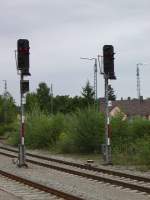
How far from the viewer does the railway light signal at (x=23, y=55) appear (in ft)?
84.7

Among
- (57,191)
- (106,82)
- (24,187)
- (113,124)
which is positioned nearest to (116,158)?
(106,82)

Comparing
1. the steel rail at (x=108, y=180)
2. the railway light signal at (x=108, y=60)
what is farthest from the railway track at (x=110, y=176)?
the railway light signal at (x=108, y=60)

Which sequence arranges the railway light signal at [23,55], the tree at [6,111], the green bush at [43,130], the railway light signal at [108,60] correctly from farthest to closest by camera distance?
the tree at [6,111], the green bush at [43,130], the railway light signal at [108,60], the railway light signal at [23,55]

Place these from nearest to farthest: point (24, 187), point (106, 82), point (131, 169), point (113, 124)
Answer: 1. point (24, 187)
2. point (131, 169)
3. point (106, 82)
4. point (113, 124)

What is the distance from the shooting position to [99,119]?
3650 cm

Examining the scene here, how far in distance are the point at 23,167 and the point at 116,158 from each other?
17.2 feet

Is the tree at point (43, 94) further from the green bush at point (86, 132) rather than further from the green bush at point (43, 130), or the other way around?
Answer: the green bush at point (86, 132)

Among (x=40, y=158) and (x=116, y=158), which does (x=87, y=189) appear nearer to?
(x=116, y=158)

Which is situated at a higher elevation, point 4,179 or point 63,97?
point 63,97

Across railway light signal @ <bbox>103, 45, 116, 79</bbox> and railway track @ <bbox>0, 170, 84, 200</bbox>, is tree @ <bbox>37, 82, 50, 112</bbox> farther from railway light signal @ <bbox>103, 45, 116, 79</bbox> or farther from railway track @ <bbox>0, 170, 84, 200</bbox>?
railway track @ <bbox>0, 170, 84, 200</bbox>

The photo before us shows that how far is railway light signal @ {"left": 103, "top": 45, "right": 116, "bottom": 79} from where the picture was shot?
90.8ft

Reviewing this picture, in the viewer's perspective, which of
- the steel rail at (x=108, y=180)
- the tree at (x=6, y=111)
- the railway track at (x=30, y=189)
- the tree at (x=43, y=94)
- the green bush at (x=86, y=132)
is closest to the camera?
the railway track at (x=30, y=189)

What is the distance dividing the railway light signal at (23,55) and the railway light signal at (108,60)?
362 centimetres

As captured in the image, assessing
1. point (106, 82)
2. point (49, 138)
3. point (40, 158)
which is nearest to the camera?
point (106, 82)
